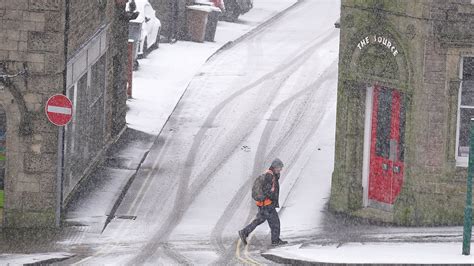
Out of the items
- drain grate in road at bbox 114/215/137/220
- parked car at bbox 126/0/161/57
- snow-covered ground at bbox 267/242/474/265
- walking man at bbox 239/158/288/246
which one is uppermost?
parked car at bbox 126/0/161/57

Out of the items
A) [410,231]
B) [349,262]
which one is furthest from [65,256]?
[410,231]

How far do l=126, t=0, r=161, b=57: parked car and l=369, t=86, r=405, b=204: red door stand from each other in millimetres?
16110

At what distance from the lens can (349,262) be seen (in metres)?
22.3

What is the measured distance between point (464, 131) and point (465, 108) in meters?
0.46

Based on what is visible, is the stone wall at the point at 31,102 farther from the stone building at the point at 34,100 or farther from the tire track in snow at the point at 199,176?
the tire track in snow at the point at 199,176

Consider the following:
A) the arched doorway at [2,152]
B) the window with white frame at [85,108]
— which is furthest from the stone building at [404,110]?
the arched doorway at [2,152]

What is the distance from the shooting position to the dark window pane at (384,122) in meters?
27.5

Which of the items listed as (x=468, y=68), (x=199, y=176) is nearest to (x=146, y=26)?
(x=199, y=176)

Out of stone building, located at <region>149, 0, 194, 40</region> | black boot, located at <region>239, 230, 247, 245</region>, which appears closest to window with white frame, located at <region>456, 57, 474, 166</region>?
black boot, located at <region>239, 230, 247, 245</region>

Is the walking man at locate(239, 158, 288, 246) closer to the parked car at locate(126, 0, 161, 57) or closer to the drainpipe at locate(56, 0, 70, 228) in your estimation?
the drainpipe at locate(56, 0, 70, 228)

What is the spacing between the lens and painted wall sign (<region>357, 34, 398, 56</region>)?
87.4 ft

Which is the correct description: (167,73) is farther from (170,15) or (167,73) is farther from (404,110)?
(404,110)

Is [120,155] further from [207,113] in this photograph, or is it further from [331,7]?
[331,7]

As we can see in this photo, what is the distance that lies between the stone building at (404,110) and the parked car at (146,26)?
15.9 metres
